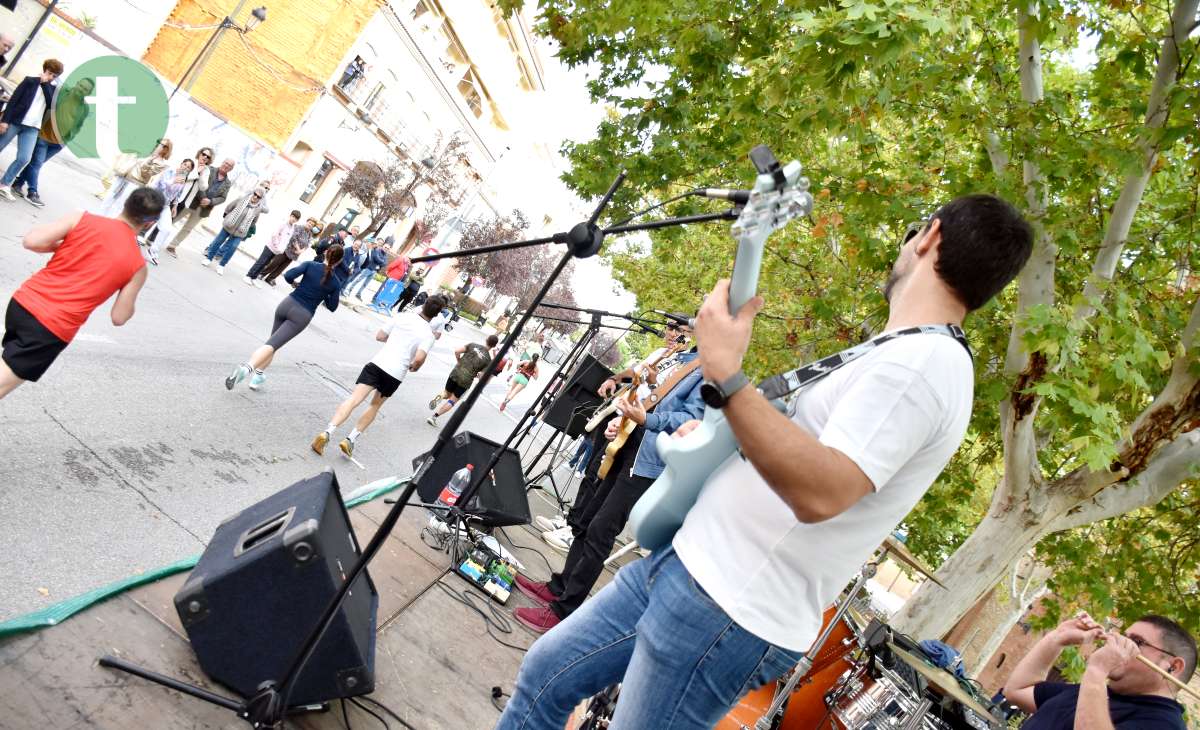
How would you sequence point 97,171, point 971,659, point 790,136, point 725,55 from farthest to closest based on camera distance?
1. point 971,659
2. point 97,171
3. point 790,136
4. point 725,55

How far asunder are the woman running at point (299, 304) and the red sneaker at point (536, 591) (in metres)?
3.89

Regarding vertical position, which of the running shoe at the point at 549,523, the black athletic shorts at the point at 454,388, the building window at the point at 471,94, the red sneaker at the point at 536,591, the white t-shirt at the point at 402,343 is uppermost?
the building window at the point at 471,94

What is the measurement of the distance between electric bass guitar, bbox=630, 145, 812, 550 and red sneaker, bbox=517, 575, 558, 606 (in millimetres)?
3614

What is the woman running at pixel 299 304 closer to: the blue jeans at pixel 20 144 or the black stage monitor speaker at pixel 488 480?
the black stage monitor speaker at pixel 488 480

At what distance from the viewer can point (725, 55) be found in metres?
6.64

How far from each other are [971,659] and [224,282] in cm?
2307

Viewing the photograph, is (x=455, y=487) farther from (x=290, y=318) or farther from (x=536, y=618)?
(x=290, y=318)

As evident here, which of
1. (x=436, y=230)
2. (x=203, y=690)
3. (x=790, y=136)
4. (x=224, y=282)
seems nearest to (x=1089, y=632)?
(x=203, y=690)

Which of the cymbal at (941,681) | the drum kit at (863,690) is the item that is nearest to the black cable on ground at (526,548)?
the drum kit at (863,690)

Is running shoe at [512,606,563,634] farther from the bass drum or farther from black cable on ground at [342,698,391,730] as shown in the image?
black cable on ground at [342,698,391,730]

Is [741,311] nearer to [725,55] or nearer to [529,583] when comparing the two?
[529,583]

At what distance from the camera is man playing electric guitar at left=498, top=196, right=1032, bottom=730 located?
5.11 feet

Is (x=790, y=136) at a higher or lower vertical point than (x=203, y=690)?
higher
